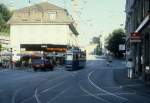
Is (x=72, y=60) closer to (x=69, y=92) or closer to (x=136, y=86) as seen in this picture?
(x=136, y=86)

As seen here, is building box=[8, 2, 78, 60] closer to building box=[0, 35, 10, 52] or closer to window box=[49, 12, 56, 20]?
window box=[49, 12, 56, 20]

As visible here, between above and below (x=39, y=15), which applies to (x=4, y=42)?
below

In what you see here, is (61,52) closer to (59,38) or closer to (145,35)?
(59,38)

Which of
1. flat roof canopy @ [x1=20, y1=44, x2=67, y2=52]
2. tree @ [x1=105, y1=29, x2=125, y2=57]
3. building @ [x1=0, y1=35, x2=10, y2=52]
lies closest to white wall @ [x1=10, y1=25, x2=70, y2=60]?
flat roof canopy @ [x1=20, y1=44, x2=67, y2=52]

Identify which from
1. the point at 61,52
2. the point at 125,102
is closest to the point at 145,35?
the point at 125,102

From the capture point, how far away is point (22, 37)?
98.5 m

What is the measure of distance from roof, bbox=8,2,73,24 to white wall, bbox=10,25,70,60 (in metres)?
1.46

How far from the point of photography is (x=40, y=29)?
98.1 meters

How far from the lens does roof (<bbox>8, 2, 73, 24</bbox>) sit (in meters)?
96.4

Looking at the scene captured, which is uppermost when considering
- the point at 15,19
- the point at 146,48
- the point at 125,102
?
the point at 15,19

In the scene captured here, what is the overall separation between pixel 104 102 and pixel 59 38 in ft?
247

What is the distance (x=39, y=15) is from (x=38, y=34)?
3.89 m

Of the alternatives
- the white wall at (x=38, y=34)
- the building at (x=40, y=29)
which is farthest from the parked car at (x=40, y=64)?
the white wall at (x=38, y=34)

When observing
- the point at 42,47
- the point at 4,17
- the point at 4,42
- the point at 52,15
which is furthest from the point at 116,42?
the point at 42,47
